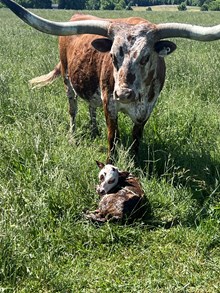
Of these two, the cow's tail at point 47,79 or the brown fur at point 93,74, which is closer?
the brown fur at point 93,74

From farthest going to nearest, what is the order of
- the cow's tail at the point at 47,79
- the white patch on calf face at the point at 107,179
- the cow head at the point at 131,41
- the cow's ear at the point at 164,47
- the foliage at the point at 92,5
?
1. the foliage at the point at 92,5
2. the cow's tail at the point at 47,79
3. the cow's ear at the point at 164,47
4. the cow head at the point at 131,41
5. the white patch on calf face at the point at 107,179

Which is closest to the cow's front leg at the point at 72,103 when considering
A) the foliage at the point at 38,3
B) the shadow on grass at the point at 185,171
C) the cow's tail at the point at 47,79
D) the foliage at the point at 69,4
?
the cow's tail at the point at 47,79

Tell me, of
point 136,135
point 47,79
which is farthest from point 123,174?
point 47,79

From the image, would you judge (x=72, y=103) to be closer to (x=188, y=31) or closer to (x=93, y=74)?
(x=93, y=74)

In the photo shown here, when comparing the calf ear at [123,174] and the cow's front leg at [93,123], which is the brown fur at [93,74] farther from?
the calf ear at [123,174]

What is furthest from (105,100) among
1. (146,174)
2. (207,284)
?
(207,284)

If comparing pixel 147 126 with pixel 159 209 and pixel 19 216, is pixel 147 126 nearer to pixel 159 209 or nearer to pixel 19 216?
pixel 159 209

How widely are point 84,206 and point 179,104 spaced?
306cm

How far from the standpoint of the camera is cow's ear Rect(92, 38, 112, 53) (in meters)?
4.62

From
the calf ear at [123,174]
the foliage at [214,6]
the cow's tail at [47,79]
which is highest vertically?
A: the calf ear at [123,174]

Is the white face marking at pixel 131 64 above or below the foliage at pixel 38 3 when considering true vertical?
above

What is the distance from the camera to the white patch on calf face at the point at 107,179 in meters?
3.84

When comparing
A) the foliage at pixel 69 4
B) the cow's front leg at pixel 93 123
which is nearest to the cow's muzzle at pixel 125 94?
the cow's front leg at pixel 93 123

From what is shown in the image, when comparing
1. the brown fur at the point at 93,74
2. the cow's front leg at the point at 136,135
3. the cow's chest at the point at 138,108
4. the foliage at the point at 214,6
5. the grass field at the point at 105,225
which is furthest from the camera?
the foliage at the point at 214,6
